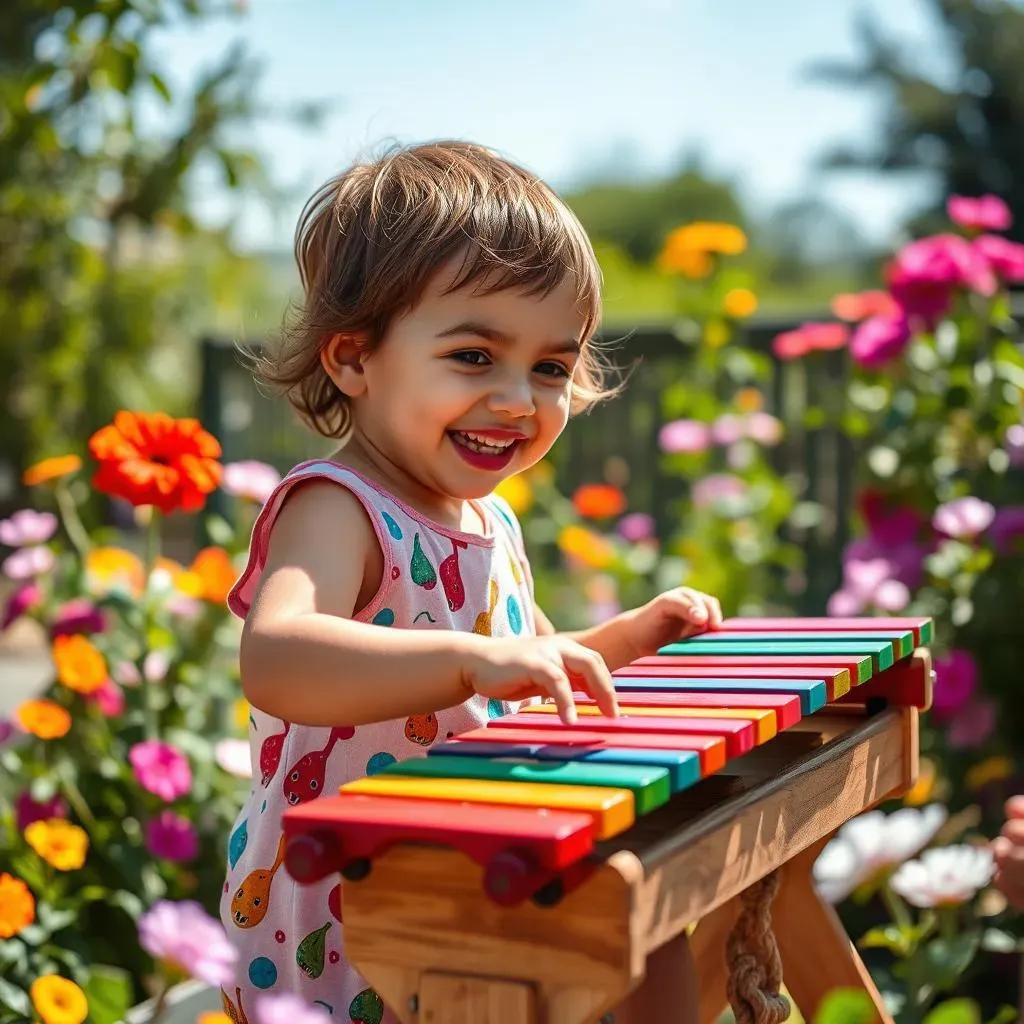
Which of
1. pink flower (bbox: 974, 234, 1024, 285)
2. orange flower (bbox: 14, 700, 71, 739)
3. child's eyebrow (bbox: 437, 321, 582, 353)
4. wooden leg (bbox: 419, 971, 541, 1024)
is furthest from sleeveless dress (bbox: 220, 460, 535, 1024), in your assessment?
pink flower (bbox: 974, 234, 1024, 285)

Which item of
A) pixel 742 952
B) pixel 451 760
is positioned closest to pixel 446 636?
pixel 451 760

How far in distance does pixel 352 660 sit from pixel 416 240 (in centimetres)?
59

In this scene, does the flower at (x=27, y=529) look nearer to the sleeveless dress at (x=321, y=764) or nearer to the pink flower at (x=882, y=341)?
the sleeveless dress at (x=321, y=764)

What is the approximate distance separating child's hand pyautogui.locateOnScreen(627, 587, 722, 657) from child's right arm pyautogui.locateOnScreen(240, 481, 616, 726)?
428 mm

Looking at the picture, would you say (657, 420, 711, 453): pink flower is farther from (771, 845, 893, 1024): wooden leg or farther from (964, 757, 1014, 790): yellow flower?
(771, 845, 893, 1024): wooden leg

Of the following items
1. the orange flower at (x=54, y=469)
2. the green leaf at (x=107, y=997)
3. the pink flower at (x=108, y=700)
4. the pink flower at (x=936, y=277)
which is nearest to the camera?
the green leaf at (x=107, y=997)

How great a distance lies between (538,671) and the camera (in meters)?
1.29

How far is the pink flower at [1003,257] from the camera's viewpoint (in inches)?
142

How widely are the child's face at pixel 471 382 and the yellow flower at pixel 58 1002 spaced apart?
0.81 m

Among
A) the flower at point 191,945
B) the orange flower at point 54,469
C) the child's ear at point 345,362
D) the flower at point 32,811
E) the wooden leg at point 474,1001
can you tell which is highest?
the child's ear at point 345,362

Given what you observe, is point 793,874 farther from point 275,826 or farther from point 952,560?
point 952,560

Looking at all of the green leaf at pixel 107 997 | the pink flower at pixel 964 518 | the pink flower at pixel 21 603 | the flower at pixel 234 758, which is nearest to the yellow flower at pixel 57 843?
the green leaf at pixel 107 997

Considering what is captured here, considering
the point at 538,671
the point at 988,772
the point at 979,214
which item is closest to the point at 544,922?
the point at 538,671

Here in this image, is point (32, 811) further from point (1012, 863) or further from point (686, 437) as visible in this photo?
point (686, 437)
